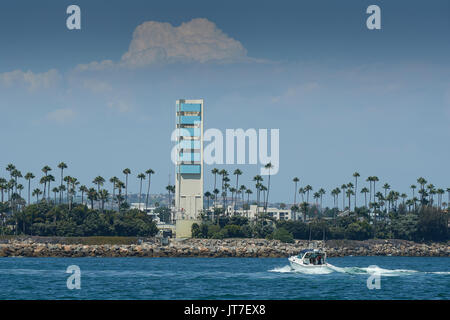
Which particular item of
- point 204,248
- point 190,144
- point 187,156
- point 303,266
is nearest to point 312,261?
point 303,266

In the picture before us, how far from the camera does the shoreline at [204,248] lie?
13812 cm

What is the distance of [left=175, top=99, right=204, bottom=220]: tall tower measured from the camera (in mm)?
176000

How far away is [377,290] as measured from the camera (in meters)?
59.6

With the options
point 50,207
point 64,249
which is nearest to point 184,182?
point 50,207

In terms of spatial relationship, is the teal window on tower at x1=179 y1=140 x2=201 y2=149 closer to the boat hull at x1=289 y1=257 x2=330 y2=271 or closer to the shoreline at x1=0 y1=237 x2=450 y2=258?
the shoreline at x1=0 y1=237 x2=450 y2=258

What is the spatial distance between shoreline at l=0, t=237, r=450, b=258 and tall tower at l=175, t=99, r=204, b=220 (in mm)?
16182

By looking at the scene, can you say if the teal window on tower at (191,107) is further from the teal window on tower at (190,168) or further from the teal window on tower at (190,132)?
the teal window on tower at (190,168)

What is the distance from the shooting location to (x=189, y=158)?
578ft

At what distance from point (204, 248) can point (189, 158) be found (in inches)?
1339

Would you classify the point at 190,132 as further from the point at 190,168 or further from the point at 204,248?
the point at 204,248

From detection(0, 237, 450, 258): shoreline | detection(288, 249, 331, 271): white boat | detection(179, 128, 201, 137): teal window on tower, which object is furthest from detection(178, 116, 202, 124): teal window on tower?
detection(288, 249, 331, 271): white boat

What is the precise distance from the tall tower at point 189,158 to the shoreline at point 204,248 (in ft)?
53.1

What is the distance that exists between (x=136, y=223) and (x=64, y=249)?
29.4m

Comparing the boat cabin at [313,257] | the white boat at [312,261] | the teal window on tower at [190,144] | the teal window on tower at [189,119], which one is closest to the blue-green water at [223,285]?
the white boat at [312,261]
